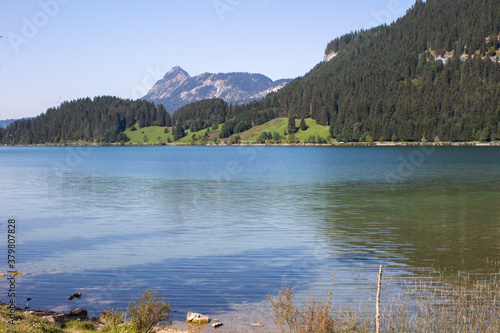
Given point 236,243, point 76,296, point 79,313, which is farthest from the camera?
point 236,243

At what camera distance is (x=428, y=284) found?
16.0 m

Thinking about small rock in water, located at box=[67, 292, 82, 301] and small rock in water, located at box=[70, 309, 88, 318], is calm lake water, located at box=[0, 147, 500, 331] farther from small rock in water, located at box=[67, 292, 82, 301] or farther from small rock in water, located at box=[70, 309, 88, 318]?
small rock in water, located at box=[70, 309, 88, 318]

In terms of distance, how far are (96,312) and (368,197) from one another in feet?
112

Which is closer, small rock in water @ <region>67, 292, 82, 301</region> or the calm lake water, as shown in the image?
small rock in water @ <region>67, 292, 82, 301</region>

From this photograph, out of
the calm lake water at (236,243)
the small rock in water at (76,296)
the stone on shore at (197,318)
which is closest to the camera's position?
the stone on shore at (197,318)

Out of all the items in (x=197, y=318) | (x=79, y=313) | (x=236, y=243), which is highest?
(x=79, y=313)

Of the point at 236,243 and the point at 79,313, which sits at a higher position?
the point at 79,313

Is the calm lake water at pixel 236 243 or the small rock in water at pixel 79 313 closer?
the small rock in water at pixel 79 313

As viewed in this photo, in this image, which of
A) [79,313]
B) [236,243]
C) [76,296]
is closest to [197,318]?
[79,313]

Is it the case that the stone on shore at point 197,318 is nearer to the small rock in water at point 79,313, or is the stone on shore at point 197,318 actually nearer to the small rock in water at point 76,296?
the small rock in water at point 79,313

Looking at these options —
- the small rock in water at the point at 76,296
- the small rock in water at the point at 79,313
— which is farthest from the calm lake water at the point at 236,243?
the small rock in water at the point at 79,313

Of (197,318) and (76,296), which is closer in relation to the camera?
(197,318)

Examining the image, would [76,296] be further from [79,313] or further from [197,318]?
[197,318]

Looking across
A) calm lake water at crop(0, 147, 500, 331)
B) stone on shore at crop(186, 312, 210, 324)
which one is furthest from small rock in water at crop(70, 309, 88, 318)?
stone on shore at crop(186, 312, 210, 324)
